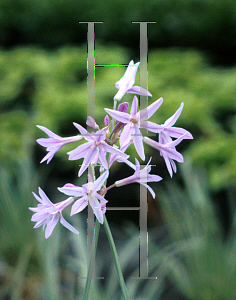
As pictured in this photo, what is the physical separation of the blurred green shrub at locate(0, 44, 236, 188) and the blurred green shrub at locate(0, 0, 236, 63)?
0.18 metres

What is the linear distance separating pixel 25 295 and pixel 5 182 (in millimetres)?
318

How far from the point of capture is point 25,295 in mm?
936

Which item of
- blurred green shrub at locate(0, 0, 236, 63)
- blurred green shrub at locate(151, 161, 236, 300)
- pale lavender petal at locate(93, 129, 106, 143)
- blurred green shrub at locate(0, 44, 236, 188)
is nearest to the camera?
pale lavender petal at locate(93, 129, 106, 143)

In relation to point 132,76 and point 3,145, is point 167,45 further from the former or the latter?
point 132,76

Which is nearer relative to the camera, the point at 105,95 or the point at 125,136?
the point at 125,136

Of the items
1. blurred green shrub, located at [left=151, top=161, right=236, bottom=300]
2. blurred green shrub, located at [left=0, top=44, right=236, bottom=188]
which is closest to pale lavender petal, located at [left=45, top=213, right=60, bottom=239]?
blurred green shrub, located at [left=151, top=161, right=236, bottom=300]

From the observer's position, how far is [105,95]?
114 cm

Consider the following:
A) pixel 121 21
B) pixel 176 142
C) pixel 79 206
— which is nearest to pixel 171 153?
pixel 176 142

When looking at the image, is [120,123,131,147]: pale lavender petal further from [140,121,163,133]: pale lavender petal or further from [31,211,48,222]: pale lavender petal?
[31,211,48,222]: pale lavender petal

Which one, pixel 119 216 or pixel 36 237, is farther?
pixel 119 216

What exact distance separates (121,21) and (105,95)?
1.65 ft

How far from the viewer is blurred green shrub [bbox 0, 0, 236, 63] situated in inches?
58.2

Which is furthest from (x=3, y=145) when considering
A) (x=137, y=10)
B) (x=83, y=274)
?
(x=137, y=10)

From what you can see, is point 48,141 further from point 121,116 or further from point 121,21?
point 121,21
